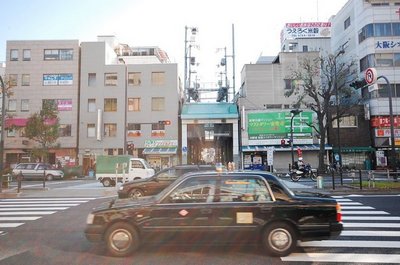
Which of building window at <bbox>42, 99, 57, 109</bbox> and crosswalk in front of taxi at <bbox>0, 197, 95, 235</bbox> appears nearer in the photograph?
crosswalk in front of taxi at <bbox>0, 197, 95, 235</bbox>

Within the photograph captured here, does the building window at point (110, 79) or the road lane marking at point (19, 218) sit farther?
the building window at point (110, 79)

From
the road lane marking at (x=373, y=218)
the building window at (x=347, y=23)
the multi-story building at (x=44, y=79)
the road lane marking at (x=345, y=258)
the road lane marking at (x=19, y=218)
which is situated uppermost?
the building window at (x=347, y=23)

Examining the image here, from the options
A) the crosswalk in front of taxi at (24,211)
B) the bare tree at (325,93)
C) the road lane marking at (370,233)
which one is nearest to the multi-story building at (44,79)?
the bare tree at (325,93)

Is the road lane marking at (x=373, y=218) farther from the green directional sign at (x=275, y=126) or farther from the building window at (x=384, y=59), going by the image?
the building window at (x=384, y=59)

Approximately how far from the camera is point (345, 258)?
21.7ft

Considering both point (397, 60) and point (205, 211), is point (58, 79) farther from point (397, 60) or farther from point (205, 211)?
point (205, 211)

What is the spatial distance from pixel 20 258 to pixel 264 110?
3749cm

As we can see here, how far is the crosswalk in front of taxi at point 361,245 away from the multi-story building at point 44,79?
40577mm

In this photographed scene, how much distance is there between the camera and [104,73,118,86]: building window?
4628cm

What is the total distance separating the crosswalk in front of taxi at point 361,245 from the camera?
6.55 metres

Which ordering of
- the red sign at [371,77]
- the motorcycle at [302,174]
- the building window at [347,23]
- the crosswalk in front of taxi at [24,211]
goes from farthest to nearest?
the building window at [347,23], the motorcycle at [302,174], the red sign at [371,77], the crosswalk in front of taxi at [24,211]

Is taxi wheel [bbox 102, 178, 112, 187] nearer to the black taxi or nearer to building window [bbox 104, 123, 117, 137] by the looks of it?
the black taxi

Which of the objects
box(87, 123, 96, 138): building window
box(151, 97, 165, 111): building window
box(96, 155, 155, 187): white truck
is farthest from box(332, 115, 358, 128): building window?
box(87, 123, 96, 138): building window

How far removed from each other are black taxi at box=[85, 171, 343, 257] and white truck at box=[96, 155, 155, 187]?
1746 cm
